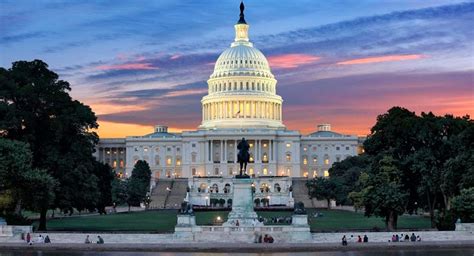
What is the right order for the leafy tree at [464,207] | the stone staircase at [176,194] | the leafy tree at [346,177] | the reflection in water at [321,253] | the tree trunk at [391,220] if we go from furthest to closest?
the stone staircase at [176,194], the leafy tree at [346,177], the tree trunk at [391,220], the leafy tree at [464,207], the reflection in water at [321,253]

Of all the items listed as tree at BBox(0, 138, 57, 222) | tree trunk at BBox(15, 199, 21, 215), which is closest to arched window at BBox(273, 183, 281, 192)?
tree trunk at BBox(15, 199, 21, 215)

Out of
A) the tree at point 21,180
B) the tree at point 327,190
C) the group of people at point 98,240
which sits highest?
the tree at point 327,190

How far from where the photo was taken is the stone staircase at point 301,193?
143m

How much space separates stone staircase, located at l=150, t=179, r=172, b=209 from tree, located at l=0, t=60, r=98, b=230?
68076 mm

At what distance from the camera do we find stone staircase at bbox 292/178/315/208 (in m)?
143

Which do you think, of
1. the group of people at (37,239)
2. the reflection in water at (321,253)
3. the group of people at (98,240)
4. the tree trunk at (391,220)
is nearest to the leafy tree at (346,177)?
the tree trunk at (391,220)

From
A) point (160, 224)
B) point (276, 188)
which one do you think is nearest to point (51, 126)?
point (160, 224)

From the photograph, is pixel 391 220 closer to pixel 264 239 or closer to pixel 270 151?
pixel 264 239

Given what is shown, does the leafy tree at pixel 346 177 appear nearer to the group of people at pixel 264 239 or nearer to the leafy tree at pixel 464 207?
the leafy tree at pixel 464 207

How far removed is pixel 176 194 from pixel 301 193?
21.0m

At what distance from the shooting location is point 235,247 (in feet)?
175

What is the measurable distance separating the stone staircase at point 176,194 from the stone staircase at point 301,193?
61.2ft

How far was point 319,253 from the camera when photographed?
5025cm

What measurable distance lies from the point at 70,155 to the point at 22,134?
397 cm
